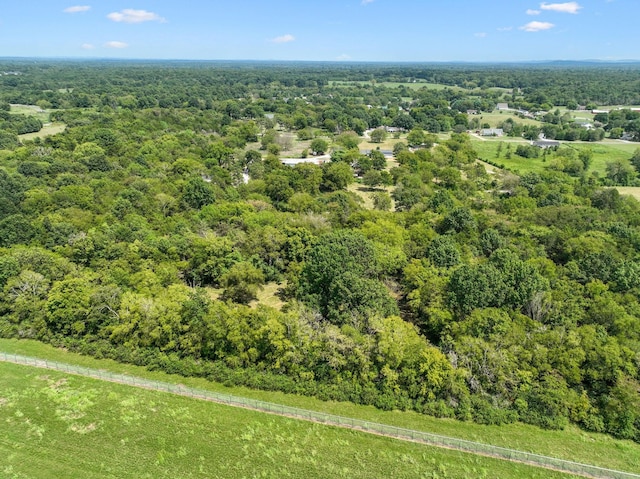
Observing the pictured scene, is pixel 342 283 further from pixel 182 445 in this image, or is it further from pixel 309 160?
pixel 309 160

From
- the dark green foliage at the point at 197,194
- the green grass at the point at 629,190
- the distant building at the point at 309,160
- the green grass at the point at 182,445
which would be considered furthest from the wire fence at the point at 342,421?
the green grass at the point at 629,190

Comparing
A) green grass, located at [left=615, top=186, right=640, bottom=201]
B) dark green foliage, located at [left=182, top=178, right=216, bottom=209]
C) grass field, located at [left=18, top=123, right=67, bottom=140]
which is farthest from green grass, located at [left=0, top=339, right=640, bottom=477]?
grass field, located at [left=18, top=123, right=67, bottom=140]

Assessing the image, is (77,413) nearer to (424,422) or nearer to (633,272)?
(424,422)

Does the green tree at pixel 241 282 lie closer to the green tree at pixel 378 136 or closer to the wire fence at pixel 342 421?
the wire fence at pixel 342 421

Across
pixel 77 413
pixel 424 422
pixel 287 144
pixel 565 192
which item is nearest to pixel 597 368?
pixel 424 422

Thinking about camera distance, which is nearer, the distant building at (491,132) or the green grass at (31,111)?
the distant building at (491,132)

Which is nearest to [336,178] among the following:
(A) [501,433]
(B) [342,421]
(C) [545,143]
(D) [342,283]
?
(D) [342,283]

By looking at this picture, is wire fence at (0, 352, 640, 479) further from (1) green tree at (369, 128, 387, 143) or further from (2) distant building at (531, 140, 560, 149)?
(1) green tree at (369, 128, 387, 143)
